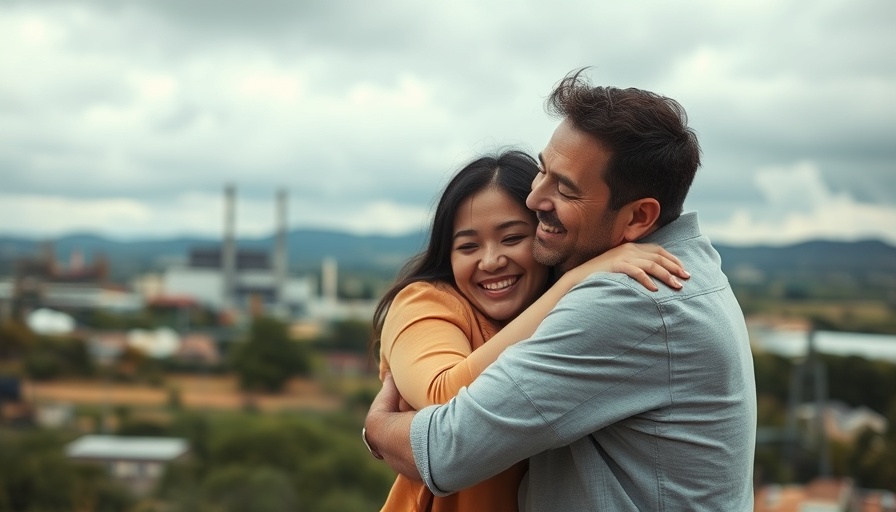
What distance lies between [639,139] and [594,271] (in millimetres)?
177

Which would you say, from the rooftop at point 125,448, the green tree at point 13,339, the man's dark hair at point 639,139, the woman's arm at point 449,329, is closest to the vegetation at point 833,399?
the rooftop at point 125,448

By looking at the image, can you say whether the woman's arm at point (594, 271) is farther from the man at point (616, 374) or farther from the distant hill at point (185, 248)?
the distant hill at point (185, 248)

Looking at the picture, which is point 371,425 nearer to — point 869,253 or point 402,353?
point 402,353

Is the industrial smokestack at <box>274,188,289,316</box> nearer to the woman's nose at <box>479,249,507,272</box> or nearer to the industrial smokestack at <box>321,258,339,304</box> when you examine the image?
the industrial smokestack at <box>321,258,339,304</box>

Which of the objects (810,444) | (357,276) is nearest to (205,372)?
(357,276)

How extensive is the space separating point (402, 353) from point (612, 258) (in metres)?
0.35

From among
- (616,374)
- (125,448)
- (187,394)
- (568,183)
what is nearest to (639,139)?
(568,183)

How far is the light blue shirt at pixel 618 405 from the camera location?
1164 mm

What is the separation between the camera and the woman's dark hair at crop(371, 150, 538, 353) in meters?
1.54

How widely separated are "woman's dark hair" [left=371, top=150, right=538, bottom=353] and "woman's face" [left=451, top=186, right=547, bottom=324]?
2cm

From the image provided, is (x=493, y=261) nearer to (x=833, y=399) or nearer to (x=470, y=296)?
(x=470, y=296)

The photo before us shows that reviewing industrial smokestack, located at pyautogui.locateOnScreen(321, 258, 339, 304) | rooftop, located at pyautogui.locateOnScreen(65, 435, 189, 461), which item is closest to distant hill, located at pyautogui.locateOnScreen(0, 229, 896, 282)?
industrial smokestack, located at pyautogui.locateOnScreen(321, 258, 339, 304)

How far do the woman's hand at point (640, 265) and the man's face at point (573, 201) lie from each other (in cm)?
4

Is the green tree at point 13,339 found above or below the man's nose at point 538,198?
below
